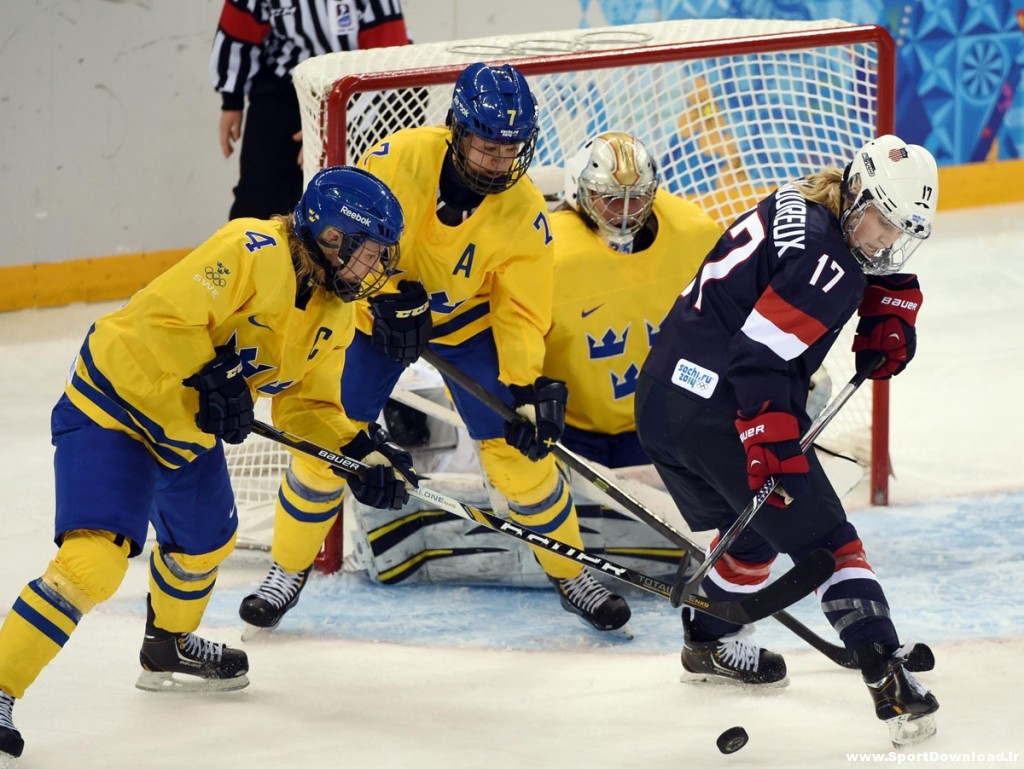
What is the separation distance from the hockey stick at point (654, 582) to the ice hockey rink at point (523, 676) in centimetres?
20

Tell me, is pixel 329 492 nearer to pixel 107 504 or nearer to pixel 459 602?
pixel 459 602

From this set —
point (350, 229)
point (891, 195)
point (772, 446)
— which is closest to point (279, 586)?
point (350, 229)

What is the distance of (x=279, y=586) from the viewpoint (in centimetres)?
348

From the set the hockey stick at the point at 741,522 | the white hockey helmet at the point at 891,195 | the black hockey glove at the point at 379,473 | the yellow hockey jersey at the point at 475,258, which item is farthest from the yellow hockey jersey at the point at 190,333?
the white hockey helmet at the point at 891,195

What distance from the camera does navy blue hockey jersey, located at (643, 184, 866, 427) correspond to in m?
2.60

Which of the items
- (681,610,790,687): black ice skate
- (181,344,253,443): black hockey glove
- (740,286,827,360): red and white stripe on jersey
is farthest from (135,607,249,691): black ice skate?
(740,286,827,360): red and white stripe on jersey

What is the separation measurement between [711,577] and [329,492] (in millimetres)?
878

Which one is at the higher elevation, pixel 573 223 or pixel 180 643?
pixel 573 223

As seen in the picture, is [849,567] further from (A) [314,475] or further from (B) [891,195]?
(A) [314,475]

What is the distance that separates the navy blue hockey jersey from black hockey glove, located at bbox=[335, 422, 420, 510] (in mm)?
557

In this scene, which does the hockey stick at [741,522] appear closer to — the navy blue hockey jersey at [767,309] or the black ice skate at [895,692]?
the navy blue hockey jersey at [767,309]

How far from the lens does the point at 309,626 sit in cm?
354

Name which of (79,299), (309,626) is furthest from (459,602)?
(79,299)

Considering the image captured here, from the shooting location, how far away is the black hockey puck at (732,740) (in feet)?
8.88
